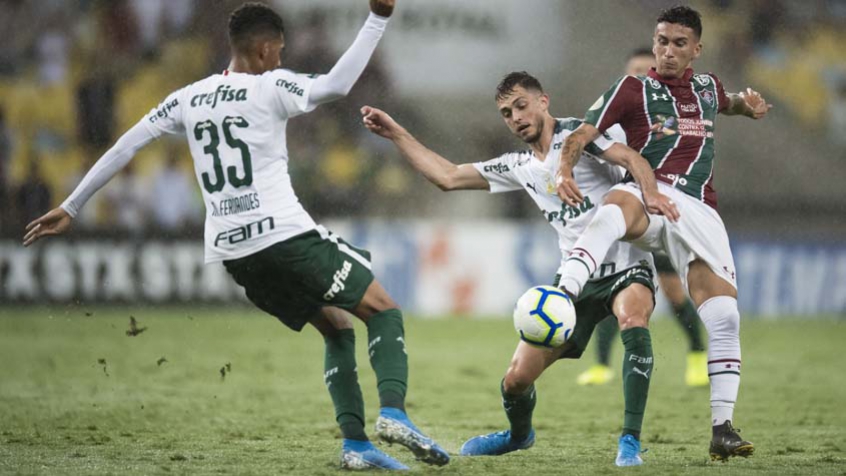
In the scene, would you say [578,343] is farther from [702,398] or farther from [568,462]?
[702,398]

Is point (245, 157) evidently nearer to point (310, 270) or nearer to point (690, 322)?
point (310, 270)

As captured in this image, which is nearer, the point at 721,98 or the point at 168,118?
the point at 168,118

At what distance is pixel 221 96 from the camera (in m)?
5.32

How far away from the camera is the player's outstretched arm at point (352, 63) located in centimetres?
508

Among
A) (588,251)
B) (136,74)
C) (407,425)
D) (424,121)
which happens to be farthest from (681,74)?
(136,74)

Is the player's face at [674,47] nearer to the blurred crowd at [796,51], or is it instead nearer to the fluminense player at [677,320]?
the fluminense player at [677,320]

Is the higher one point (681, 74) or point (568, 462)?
point (681, 74)

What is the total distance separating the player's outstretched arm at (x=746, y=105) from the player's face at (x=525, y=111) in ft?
3.54

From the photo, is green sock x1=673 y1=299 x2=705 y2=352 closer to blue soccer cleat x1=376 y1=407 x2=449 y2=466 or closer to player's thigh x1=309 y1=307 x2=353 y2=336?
player's thigh x1=309 y1=307 x2=353 y2=336

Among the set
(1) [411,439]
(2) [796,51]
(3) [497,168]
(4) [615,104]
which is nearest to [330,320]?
(1) [411,439]

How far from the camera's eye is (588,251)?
18.4 ft

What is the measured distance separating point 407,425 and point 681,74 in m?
2.48

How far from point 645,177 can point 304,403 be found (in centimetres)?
350

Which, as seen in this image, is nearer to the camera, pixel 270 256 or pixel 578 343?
pixel 270 256
